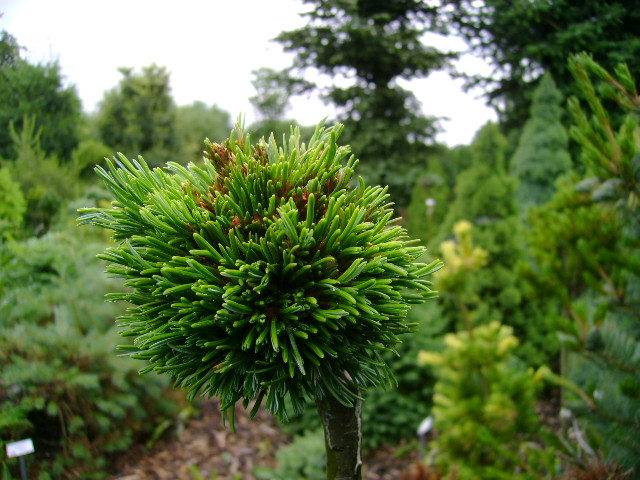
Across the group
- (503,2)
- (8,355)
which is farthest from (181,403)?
(503,2)

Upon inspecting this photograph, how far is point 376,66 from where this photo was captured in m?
7.67

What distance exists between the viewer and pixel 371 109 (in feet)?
25.8

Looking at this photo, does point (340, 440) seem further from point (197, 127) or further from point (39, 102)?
point (197, 127)

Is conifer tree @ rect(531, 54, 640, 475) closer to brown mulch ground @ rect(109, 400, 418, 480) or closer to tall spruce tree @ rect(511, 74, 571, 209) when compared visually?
brown mulch ground @ rect(109, 400, 418, 480)

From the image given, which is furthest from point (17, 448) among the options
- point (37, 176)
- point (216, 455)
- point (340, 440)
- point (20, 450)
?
point (216, 455)

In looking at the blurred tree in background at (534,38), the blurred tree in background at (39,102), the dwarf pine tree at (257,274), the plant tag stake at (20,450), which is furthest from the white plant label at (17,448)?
the blurred tree in background at (534,38)

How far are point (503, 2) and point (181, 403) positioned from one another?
7.84 meters

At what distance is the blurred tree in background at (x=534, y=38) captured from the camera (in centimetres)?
360

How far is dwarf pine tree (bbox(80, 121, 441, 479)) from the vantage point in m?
0.67

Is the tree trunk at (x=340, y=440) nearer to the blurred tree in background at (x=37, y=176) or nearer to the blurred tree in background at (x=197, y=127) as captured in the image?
the blurred tree in background at (x=37, y=176)

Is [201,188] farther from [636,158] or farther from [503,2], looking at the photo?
[503,2]

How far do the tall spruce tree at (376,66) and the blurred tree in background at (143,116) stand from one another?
2.80 m

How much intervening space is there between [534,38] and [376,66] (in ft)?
8.67

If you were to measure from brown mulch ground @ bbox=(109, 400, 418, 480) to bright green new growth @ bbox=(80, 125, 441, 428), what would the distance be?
1.77 metres
